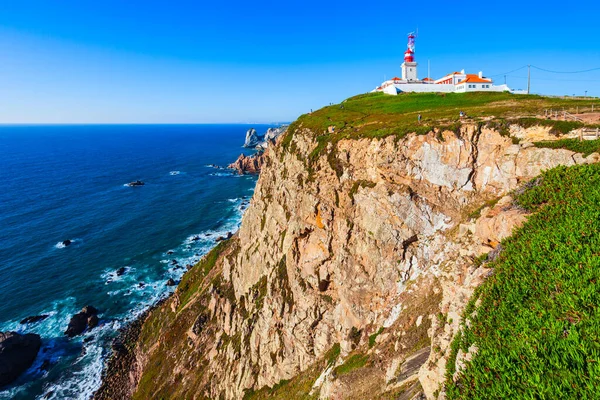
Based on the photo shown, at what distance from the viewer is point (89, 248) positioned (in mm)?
75438

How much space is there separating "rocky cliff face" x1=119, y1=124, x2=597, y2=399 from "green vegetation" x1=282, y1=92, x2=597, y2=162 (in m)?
1.65

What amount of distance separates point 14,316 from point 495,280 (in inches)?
3055

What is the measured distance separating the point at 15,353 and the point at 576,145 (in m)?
75.9

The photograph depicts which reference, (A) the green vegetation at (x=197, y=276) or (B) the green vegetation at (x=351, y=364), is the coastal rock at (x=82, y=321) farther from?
(B) the green vegetation at (x=351, y=364)

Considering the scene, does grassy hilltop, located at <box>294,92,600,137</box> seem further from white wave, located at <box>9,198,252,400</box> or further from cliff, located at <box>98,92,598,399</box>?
white wave, located at <box>9,198,252,400</box>

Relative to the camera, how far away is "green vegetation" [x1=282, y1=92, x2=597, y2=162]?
3141 cm

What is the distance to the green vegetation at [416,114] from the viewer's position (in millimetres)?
31406

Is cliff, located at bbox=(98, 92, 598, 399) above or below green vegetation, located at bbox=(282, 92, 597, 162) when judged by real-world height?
below

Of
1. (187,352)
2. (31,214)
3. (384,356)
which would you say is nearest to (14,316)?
(187,352)

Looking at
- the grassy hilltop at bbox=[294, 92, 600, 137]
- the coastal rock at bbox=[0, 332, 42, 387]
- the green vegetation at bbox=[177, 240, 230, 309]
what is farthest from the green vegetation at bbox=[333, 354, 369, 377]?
the coastal rock at bbox=[0, 332, 42, 387]

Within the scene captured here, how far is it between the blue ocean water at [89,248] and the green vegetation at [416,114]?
46.9m

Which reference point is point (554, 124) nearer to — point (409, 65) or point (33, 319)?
point (409, 65)

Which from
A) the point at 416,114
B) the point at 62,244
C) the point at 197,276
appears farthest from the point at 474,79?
the point at 62,244

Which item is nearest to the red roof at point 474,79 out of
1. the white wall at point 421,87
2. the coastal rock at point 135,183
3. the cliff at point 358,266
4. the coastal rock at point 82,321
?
the white wall at point 421,87
